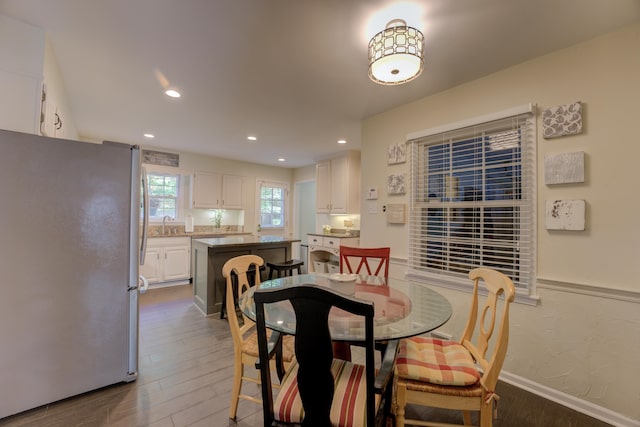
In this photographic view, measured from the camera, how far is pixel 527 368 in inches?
81.2

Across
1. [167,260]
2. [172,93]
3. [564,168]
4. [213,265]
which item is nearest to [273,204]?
[167,260]

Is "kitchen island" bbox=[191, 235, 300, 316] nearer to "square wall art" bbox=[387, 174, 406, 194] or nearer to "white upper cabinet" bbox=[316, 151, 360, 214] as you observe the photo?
"white upper cabinet" bbox=[316, 151, 360, 214]

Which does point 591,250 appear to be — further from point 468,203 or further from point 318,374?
point 318,374

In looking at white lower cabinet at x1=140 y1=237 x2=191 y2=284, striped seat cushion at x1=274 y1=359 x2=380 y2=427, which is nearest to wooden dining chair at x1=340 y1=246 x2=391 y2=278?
striped seat cushion at x1=274 y1=359 x2=380 y2=427

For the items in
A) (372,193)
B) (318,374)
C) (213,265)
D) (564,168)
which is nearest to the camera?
(318,374)

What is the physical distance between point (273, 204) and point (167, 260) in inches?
107

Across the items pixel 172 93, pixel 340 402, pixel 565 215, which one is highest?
pixel 172 93

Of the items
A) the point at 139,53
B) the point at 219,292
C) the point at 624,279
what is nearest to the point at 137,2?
the point at 139,53

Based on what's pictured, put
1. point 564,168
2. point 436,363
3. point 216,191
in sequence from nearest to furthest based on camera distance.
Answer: point 436,363 → point 564,168 → point 216,191

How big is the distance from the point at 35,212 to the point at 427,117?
10.6 feet

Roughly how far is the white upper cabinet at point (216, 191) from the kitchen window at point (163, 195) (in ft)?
1.19

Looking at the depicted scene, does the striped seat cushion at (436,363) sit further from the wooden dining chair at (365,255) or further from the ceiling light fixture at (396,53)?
the ceiling light fixture at (396,53)

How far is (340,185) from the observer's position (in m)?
5.05

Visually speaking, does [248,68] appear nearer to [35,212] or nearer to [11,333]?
[35,212]
